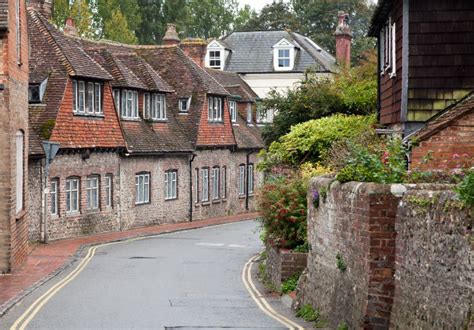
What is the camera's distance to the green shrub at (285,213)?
20844 millimetres

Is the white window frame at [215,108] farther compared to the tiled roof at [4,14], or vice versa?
the white window frame at [215,108]

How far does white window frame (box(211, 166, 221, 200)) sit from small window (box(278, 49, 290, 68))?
17541mm

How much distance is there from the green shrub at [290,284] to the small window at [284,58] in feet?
149

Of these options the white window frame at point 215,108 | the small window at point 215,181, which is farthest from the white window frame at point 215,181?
the white window frame at point 215,108

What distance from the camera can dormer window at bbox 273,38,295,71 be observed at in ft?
211

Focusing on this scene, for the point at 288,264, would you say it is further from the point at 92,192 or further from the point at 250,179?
the point at 250,179

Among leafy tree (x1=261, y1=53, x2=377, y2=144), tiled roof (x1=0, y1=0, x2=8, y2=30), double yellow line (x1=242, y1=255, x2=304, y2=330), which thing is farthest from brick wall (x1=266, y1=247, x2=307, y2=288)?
leafy tree (x1=261, y1=53, x2=377, y2=144)

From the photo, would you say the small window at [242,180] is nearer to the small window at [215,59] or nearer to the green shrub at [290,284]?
the small window at [215,59]

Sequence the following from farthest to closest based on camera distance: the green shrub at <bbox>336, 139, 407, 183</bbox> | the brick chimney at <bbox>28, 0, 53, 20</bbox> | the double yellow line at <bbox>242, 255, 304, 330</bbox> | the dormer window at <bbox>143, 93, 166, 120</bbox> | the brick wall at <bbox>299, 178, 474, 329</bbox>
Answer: the dormer window at <bbox>143, 93, 166, 120</bbox>, the brick chimney at <bbox>28, 0, 53, 20</bbox>, the double yellow line at <bbox>242, 255, 304, 330</bbox>, the green shrub at <bbox>336, 139, 407, 183</bbox>, the brick wall at <bbox>299, 178, 474, 329</bbox>

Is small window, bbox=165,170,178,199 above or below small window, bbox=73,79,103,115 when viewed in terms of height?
below

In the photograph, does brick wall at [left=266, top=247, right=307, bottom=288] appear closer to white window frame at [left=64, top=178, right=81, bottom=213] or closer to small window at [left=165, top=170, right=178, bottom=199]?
white window frame at [left=64, top=178, right=81, bottom=213]

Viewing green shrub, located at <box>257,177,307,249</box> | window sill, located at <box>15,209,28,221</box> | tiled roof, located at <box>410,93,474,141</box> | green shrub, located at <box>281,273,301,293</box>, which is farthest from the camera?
window sill, located at <box>15,209,28,221</box>

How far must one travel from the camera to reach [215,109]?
48.1 m

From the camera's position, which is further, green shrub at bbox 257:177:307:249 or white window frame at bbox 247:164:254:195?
white window frame at bbox 247:164:254:195
